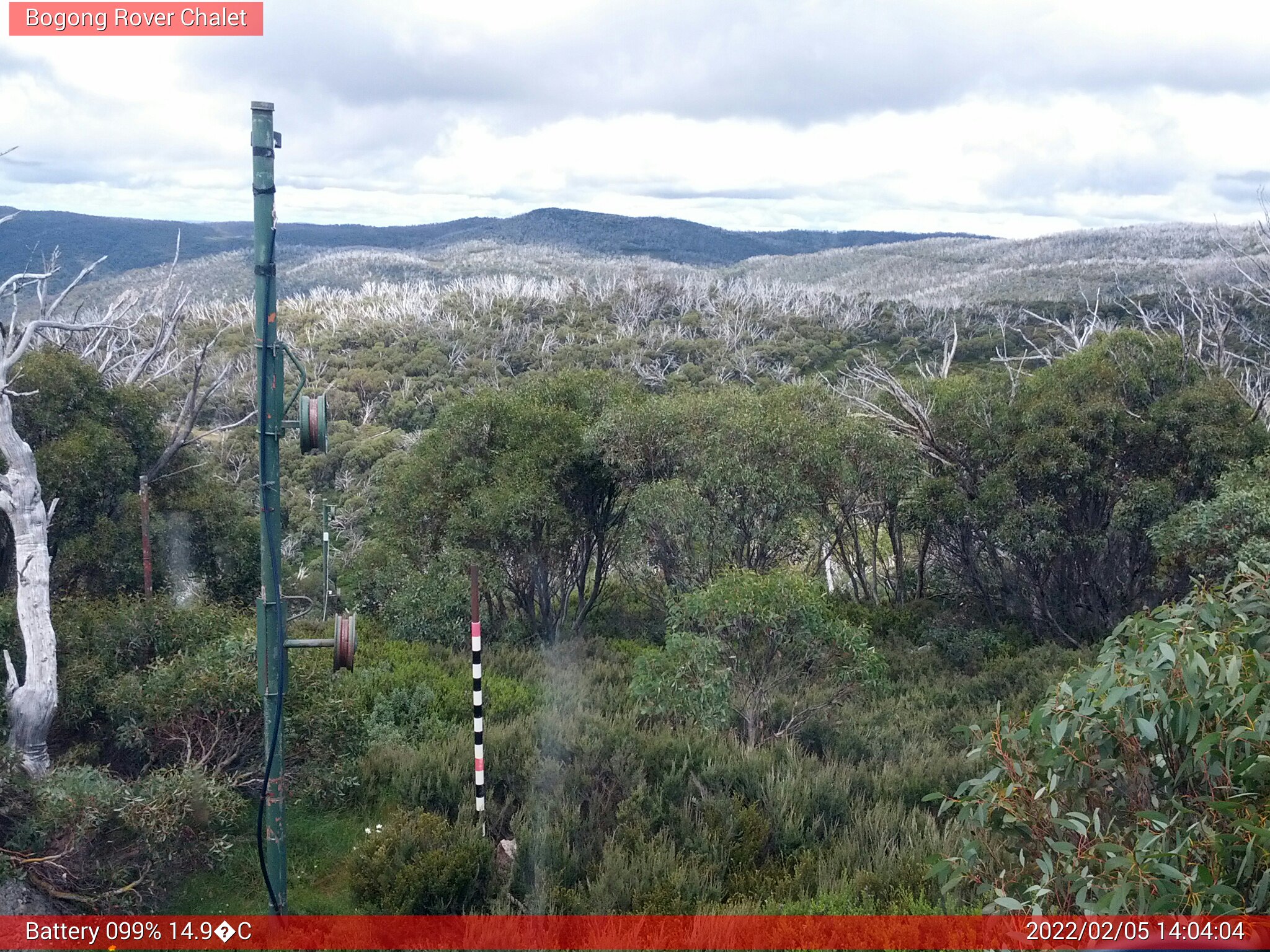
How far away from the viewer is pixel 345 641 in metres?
5.07

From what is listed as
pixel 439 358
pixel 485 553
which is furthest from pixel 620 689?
pixel 439 358

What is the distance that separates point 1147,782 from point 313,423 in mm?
3863

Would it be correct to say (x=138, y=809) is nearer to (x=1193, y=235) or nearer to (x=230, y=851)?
(x=230, y=851)

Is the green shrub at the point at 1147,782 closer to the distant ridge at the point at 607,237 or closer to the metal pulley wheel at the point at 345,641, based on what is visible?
the metal pulley wheel at the point at 345,641

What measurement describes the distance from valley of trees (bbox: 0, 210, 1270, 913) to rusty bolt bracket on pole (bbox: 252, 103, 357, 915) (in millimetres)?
830

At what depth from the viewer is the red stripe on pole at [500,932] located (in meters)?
4.86

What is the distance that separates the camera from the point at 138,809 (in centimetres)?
553

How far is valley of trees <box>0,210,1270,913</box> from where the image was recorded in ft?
12.0

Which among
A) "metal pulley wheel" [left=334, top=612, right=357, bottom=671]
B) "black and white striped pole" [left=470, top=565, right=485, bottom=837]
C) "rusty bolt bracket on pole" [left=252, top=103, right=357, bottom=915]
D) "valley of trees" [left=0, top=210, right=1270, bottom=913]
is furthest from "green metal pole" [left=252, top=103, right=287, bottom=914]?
"black and white striped pole" [left=470, top=565, right=485, bottom=837]

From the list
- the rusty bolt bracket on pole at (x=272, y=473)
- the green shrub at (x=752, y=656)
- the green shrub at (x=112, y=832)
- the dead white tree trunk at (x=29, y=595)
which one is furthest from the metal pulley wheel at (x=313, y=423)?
the green shrub at (x=752, y=656)

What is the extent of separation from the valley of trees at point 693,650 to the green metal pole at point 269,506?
0.81m

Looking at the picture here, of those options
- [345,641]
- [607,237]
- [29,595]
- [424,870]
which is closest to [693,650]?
[424,870]

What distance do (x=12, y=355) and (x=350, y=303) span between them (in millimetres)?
53224

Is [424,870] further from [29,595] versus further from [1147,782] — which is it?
[1147,782]
